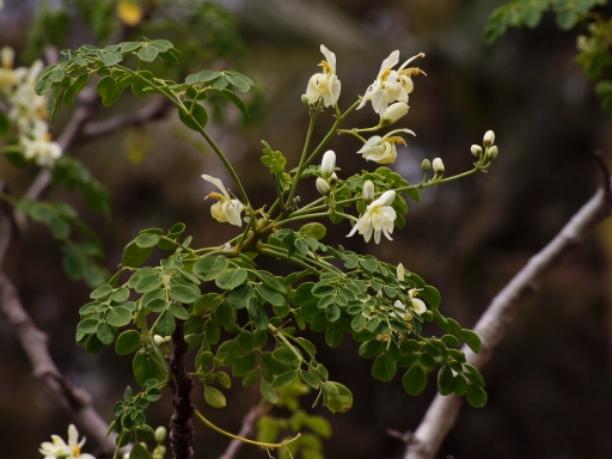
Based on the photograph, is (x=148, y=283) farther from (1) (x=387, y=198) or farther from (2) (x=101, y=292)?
(1) (x=387, y=198)

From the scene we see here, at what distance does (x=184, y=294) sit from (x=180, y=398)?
11 cm

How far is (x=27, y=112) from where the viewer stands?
1.29 meters

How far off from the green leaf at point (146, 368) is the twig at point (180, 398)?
0.4 inches

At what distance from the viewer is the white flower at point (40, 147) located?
126 centimetres

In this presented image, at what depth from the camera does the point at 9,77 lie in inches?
50.7

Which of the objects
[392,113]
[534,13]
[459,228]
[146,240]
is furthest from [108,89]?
[459,228]

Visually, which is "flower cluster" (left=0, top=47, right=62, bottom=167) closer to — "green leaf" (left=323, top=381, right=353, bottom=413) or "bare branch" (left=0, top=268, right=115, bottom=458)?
"bare branch" (left=0, top=268, right=115, bottom=458)

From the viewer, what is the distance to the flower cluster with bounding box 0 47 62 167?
1.27 m

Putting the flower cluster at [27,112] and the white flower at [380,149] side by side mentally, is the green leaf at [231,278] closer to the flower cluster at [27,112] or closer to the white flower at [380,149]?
the white flower at [380,149]

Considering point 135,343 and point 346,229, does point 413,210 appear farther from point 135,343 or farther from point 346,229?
point 135,343

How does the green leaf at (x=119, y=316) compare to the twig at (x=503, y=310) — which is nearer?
the green leaf at (x=119, y=316)

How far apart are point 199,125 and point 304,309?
6.8 inches

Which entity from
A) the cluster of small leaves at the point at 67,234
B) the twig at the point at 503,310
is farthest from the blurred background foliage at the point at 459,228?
the twig at the point at 503,310

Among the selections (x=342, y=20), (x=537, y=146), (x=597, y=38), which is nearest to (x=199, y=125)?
(x=597, y=38)
